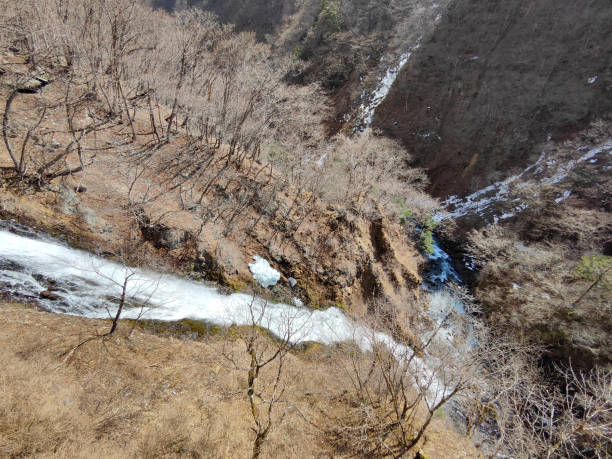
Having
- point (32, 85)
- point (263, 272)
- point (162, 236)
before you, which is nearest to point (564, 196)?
point (263, 272)

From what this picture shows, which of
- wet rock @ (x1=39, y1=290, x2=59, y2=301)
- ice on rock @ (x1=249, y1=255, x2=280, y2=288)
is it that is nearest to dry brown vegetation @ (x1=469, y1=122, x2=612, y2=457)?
ice on rock @ (x1=249, y1=255, x2=280, y2=288)

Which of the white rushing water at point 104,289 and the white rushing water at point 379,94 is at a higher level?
the white rushing water at point 379,94

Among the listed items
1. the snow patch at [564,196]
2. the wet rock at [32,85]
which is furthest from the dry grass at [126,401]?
the snow patch at [564,196]

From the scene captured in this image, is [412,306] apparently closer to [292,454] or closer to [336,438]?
[336,438]

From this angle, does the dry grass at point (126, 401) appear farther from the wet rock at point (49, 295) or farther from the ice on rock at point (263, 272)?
the ice on rock at point (263, 272)

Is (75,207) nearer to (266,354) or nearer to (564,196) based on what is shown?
(266,354)

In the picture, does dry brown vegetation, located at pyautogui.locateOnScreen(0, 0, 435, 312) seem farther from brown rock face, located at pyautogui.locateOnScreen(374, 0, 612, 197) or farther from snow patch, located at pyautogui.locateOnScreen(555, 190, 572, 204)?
snow patch, located at pyautogui.locateOnScreen(555, 190, 572, 204)
